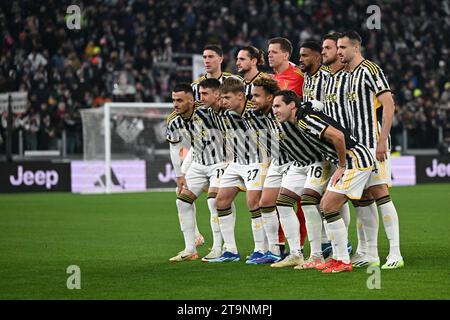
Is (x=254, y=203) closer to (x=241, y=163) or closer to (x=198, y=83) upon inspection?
(x=241, y=163)

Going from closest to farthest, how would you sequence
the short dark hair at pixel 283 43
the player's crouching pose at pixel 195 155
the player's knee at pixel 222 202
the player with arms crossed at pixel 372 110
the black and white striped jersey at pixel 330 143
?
the black and white striped jersey at pixel 330 143 < the player with arms crossed at pixel 372 110 < the player's knee at pixel 222 202 < the short dark hair at pixel 283 43 < the player's crouching pose at pixel 195 155

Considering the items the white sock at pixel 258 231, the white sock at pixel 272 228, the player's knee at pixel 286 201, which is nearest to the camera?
the player's knee at pixel 286 201

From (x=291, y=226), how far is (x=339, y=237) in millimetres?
826

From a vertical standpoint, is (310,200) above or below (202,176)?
below

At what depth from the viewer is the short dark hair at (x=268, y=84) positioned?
10.4 meters

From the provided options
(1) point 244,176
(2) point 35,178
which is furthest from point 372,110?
(2) point 35,178

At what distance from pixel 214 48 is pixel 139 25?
2088cm

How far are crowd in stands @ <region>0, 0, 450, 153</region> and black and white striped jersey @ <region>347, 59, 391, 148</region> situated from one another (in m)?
17.4

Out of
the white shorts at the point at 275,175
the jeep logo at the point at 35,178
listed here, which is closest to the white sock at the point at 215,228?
→ the white shorts at the point at 275,175

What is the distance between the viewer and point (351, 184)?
9.51 meters

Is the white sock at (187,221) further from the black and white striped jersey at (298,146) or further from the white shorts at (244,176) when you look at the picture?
the black and white striped jersey at (298,146)

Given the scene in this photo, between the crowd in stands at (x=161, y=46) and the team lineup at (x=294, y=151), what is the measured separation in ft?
50.9

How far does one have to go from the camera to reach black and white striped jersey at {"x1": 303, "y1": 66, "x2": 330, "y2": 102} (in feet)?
34.8
